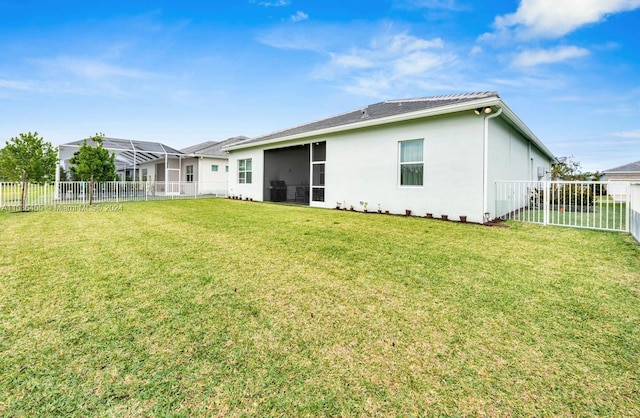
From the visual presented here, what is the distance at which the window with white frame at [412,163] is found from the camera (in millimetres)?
8734

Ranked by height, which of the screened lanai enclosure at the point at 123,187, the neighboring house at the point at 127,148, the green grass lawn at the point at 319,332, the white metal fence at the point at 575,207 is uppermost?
the neighboring house at the point at 127,148

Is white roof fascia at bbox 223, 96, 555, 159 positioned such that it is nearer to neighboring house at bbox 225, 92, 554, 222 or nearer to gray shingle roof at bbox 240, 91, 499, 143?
neighboring house at bbox 225, 92, 554, 222

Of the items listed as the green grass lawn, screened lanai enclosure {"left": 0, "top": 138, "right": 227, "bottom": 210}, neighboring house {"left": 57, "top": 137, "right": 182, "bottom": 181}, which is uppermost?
neighboring house {"left": 57, "top": 137, "right": 182, "bottom": 181}

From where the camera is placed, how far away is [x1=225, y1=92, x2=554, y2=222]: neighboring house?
7.59m

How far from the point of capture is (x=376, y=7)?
1113cm

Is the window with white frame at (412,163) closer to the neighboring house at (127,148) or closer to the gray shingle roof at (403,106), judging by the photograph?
the gray shingle roof at (403,106)

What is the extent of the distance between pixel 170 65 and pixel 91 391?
15.9 metres

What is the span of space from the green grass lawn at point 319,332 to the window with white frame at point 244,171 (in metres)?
11.9

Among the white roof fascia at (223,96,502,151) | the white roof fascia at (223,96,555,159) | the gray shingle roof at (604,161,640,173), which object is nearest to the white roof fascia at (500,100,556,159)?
the white roof fascia at (223,96,555,159)

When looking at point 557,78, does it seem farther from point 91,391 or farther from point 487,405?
point 91,391

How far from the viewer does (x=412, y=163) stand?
8.92m

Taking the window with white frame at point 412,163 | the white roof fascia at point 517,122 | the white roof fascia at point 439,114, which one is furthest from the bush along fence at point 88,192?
the white roof fascia at point 517,122

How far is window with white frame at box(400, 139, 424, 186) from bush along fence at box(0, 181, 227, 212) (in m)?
13.4

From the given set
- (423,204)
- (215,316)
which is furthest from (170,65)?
(215,316)
